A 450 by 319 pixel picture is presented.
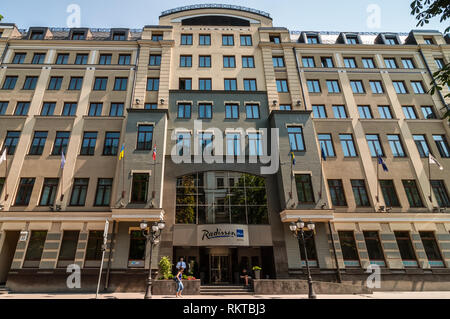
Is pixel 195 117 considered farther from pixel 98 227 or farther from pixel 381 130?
pixel 381 130

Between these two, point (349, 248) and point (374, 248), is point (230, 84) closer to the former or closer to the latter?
point (349, 248)

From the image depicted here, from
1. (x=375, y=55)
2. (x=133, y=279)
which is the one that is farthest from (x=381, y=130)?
(x=133, y=279)

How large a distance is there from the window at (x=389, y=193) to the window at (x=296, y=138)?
8.40 m

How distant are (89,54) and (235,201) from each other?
2359cm

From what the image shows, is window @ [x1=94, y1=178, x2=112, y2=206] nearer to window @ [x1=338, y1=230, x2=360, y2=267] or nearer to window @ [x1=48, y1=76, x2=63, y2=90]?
window @ [x1=48, y1=76, x2=63, y2=90]

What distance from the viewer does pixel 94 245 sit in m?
20.2

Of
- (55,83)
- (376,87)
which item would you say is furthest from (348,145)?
(55,83)

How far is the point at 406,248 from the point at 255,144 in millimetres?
16137

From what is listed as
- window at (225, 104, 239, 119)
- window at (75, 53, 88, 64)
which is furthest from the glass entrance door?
window at (75, 53, 88, 64)

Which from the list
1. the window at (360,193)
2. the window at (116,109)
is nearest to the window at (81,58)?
the window at (116,109)

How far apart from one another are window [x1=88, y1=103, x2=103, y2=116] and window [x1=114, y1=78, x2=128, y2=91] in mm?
2539

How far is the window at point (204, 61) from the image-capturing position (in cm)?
2837

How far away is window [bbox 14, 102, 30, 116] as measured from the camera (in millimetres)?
24641

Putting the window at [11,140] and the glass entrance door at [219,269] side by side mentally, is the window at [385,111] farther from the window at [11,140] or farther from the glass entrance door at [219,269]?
the window at [11,140]
